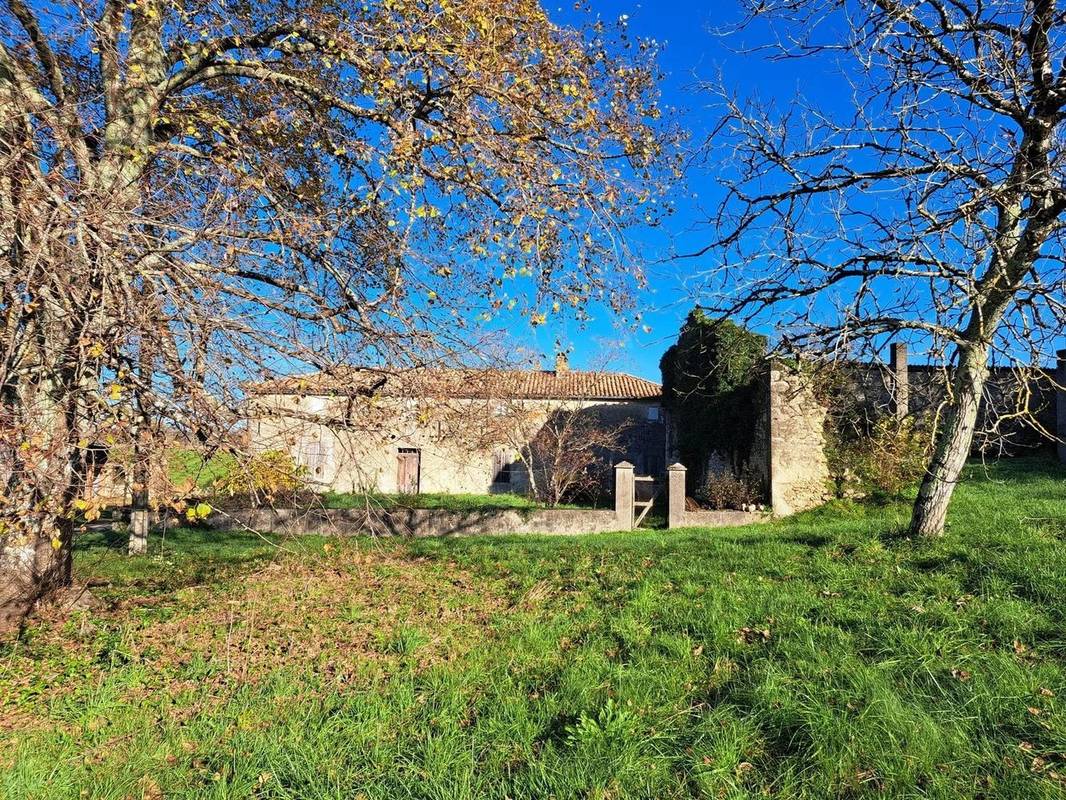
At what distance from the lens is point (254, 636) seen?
5.12 metres

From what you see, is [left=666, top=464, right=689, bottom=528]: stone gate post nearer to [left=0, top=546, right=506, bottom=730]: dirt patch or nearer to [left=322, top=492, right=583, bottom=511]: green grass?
[left=322, top=492, right=583, bottom=511]: green grass

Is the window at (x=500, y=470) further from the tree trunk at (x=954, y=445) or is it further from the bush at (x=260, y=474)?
the bush at (x=260, y=474)

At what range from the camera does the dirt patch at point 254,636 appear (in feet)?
14.4

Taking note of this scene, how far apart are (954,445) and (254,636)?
7.49 m

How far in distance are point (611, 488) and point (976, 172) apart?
16287 millimetres

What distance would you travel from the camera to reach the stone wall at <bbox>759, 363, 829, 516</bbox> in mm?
13445

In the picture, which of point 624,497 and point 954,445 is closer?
point 954,445

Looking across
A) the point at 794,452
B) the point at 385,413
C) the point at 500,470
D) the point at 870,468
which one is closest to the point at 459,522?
the point at 794,452

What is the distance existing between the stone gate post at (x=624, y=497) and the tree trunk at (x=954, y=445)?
6657 millimetres

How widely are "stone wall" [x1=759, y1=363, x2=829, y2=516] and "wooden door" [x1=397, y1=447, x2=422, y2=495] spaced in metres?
13.1

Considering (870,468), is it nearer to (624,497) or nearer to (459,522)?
(624,497)

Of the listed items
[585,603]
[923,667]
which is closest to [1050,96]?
[923,667]

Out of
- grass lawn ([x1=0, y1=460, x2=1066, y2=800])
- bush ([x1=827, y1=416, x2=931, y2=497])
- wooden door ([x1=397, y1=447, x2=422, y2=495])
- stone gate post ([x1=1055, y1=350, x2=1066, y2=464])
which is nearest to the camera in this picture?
grass lawn ([x1=0, y1=460, x2=1066, y2=800])

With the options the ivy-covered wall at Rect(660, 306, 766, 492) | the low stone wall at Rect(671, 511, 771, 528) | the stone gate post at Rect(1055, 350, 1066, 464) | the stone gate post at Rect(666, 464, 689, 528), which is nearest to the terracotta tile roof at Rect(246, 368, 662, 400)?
the stone gate post at Rect(666, 464, 689, 528)
